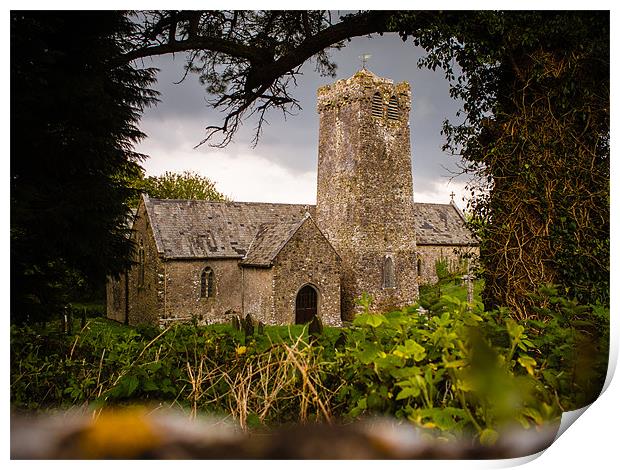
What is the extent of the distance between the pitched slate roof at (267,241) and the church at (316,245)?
1 cm

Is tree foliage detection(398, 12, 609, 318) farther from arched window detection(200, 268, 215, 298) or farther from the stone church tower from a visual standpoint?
arched window detection(200, 268, 215, 298)

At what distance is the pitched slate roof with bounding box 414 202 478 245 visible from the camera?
13.4ft

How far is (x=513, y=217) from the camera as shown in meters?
3.86

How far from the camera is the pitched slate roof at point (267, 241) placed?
4.46 m

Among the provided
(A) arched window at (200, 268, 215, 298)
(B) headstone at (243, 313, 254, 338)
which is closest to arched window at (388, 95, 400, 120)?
(A) arched window at (200, 268, 215, 298)

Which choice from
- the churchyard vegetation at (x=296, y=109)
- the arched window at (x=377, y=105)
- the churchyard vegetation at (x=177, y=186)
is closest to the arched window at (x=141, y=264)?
the churchyard vegetation at (x=296, y=109)

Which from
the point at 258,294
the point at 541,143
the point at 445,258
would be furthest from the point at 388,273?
the point at 541,143

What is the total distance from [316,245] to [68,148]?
230 centimetres

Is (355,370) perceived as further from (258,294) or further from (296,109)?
(296,109)

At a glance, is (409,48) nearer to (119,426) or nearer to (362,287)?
(362,287)

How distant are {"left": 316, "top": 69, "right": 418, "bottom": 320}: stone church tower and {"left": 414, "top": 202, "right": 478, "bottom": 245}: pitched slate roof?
0.10m

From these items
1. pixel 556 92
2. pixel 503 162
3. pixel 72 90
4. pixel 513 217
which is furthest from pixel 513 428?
pixel 72 90

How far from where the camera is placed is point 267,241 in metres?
4.77

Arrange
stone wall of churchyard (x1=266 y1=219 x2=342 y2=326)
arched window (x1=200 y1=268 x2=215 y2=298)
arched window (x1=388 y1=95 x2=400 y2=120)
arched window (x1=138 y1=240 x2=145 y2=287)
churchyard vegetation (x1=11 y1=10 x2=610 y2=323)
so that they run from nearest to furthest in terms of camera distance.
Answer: churchyard vegetation (x1=11 y1=10 x2=610 y2=323) → arched window (x1=138 y1=240 x2=145 y2=287) → arched window (x1=200 y1=268 x2=215 y2=298) → stone wall of churchyard (x1=266 y1=219 x2=342 y2=326) → arched window (x1=388 y1=95 x2=400 y2=120)
